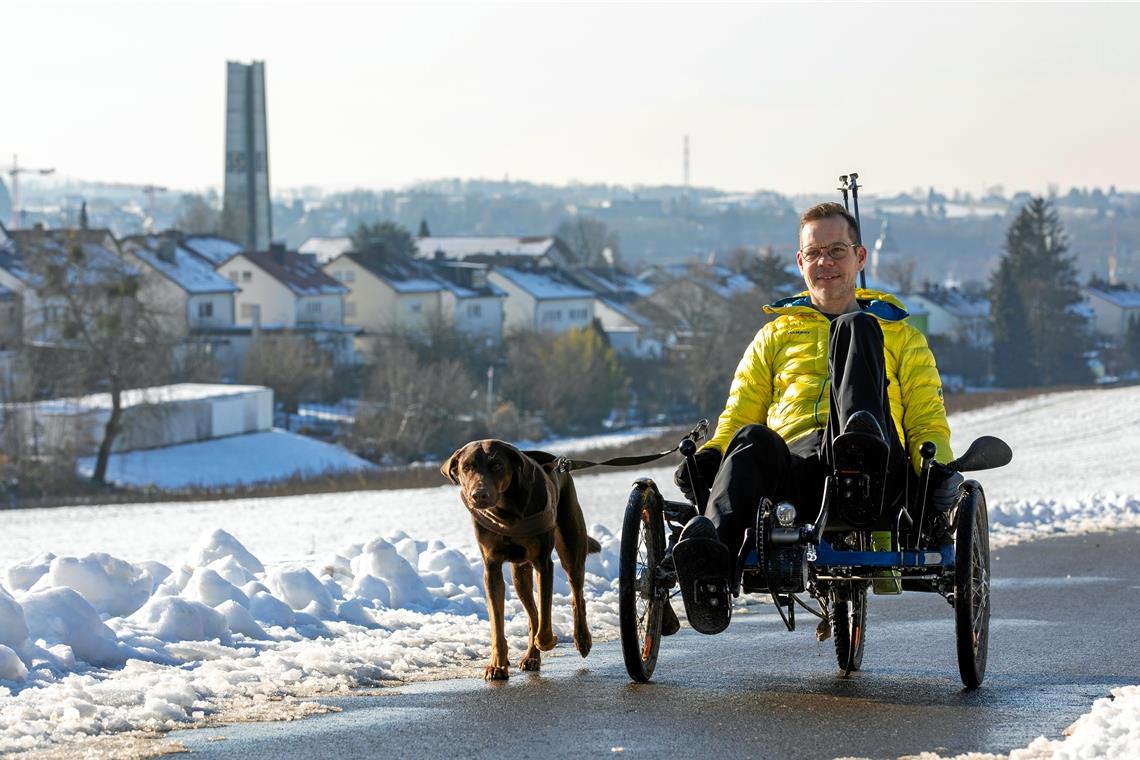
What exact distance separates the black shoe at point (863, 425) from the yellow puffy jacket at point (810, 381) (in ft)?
1.52

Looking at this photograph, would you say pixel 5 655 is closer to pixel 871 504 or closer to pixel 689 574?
pixel 689 574

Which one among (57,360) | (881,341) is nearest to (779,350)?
(881,341)

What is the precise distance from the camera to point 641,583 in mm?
7637

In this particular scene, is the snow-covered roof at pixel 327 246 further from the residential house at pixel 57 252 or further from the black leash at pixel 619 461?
the black leash at pixel 619 461

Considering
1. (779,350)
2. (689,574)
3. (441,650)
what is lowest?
(441,650)

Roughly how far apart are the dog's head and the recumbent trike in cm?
53

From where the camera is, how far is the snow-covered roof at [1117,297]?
14575 cm

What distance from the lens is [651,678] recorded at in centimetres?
809

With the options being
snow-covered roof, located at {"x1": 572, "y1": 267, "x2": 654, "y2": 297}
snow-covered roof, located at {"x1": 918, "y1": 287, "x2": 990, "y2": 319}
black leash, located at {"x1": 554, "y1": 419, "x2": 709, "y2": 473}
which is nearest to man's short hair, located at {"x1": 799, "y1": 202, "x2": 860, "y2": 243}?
black leash, located at {"x1": 554, "y1": 419, "x2": 709, "y2": 473}

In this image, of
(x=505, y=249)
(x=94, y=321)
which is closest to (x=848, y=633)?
(x=94, y=321)

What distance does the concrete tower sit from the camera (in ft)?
526

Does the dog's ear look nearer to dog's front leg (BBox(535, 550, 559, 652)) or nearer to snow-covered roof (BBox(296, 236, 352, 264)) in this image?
dog's front leg (BBox(535, 550, 559, 652))

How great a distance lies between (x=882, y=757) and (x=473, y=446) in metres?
2.39

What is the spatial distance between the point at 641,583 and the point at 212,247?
116 meters
